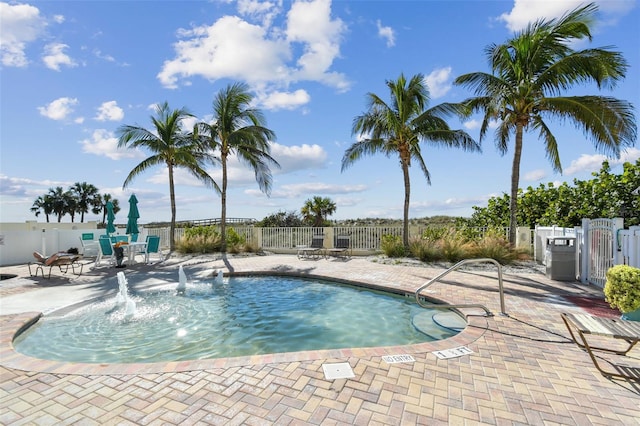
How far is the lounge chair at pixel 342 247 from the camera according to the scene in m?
13.5

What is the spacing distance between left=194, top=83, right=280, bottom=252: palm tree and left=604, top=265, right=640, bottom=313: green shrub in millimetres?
13229

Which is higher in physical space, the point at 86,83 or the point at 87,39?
the point at 87,39

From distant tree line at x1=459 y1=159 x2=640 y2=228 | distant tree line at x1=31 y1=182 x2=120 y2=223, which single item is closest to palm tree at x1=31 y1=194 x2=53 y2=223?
distant tree line at x1=31 y1=182 x2=120 y2=223

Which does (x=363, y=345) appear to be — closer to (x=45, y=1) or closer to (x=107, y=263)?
(x=45, y=1)

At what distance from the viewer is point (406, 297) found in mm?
6918

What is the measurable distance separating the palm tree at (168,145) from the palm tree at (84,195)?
31820 millimetres

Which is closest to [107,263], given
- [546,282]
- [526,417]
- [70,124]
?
[70,124]

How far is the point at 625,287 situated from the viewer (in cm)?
421

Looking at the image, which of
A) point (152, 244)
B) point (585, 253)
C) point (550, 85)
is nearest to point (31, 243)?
point (152, 244)

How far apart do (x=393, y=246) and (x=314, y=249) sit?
3.23 metres

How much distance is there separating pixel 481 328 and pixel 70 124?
11.5 m

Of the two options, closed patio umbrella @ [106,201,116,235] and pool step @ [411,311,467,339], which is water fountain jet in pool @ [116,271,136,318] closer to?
pool step @ [411,311,467,339]

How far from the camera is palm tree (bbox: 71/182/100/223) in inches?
1582

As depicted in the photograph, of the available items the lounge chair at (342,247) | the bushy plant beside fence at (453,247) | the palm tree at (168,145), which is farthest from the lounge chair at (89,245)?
the bushy plant beside fence at (453,247)
